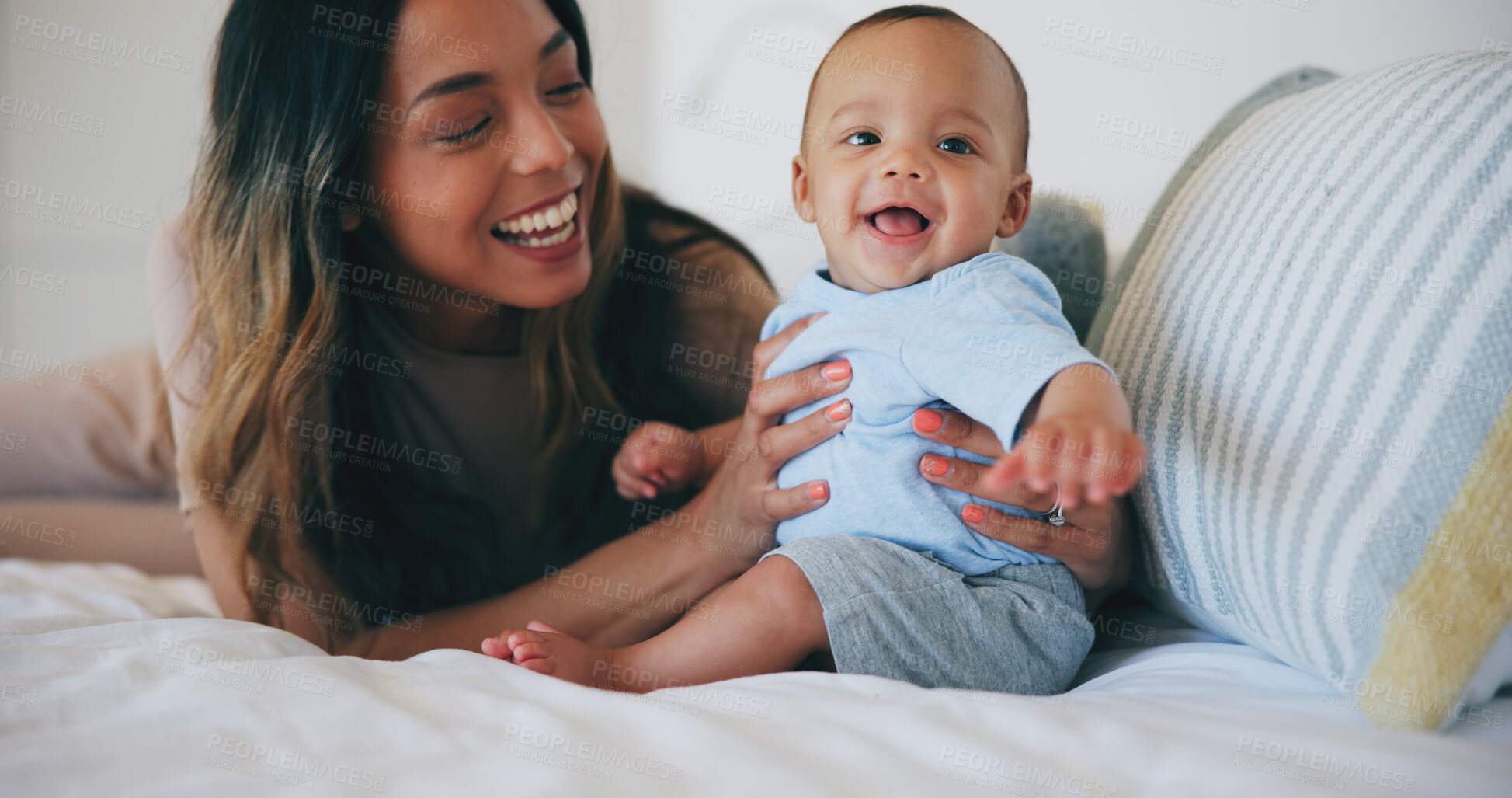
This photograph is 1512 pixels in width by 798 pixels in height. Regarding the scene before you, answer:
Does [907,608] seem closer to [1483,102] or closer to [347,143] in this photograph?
[1483,102]

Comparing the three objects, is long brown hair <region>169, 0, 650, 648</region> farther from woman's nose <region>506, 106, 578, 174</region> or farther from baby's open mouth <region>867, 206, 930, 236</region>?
baby's open mouth <region>867, 206, 930, 236</region>

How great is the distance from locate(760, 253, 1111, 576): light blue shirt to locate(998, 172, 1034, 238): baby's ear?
13cm

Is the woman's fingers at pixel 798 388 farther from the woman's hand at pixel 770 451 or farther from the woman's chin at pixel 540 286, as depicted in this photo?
the woman's chin at pixel 540 286

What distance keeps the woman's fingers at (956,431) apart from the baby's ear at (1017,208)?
0.92ft

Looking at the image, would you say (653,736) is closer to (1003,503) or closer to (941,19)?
(1003,503)

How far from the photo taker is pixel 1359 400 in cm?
73

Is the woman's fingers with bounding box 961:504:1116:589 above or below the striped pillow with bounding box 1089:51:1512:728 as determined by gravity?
below

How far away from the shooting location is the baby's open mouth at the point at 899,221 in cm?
98

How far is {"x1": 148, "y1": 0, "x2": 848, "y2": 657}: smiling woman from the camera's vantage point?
1.17m

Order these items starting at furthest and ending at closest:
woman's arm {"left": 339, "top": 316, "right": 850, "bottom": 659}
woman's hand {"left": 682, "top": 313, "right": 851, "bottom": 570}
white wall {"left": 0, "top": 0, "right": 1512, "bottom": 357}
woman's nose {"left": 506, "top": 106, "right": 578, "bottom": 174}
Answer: white wall {"left": 0, "top": 0, "right": 1512, "bottom": 357} → woman's nose {"left": 506, "top": 106, "right": 578, "bottom": 174} → woman's arm {"left": 339, "top": 316, "right": 850, "bottom": 659} → woman's hand {"left": 682, "top": 313, "right": 851, "bottom": 570}

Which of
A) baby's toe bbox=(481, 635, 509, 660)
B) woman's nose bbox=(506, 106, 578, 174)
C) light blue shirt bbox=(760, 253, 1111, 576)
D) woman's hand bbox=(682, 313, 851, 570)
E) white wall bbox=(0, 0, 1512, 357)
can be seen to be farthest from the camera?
white wall bbox=(0, 0, 1512, 357)

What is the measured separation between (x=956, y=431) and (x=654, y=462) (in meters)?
0.52

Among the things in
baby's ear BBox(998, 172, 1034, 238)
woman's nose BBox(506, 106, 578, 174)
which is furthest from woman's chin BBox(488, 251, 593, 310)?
baby's ear BBox(998, 172, 1034, 238)

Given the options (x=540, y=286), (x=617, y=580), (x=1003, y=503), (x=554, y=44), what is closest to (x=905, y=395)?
(x=1003, y=503)
